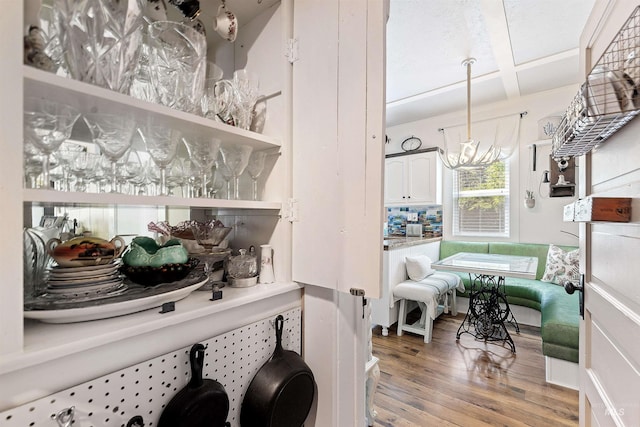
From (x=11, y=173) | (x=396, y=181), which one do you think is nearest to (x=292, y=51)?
(x=11, y=173)

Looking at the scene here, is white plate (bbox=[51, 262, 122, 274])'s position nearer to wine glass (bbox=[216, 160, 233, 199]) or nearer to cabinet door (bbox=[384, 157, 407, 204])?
wine glass (bbox=[216, 160, 233, 199])

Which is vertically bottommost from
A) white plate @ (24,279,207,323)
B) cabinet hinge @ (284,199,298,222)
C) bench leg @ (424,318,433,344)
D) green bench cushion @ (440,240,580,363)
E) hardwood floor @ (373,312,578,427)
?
hardwood floor @ (373,312,578,427)

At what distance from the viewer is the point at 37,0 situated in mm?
617

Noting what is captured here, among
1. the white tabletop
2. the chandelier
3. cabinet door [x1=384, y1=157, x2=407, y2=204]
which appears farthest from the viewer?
cabinet door [x1=384, y1=157, x2=407, y2=204]

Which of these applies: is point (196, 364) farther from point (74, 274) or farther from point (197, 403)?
point (74, 274)

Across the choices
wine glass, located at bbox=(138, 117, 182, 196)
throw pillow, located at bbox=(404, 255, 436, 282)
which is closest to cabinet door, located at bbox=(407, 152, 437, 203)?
throw pillow, located at bbox=(404, 255, 436, 282)

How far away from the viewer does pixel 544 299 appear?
2.69m

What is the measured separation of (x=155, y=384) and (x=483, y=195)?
4.41 m

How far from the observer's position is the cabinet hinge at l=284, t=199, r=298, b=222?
106 cm

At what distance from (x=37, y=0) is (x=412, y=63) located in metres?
3.04

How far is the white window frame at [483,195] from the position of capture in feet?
12.6

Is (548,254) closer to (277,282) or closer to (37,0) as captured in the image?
(277,282)

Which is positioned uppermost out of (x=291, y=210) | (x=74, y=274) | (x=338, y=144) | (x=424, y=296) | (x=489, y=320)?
(x=338, y=144)

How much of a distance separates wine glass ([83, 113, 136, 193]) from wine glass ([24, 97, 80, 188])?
0.17 feet
